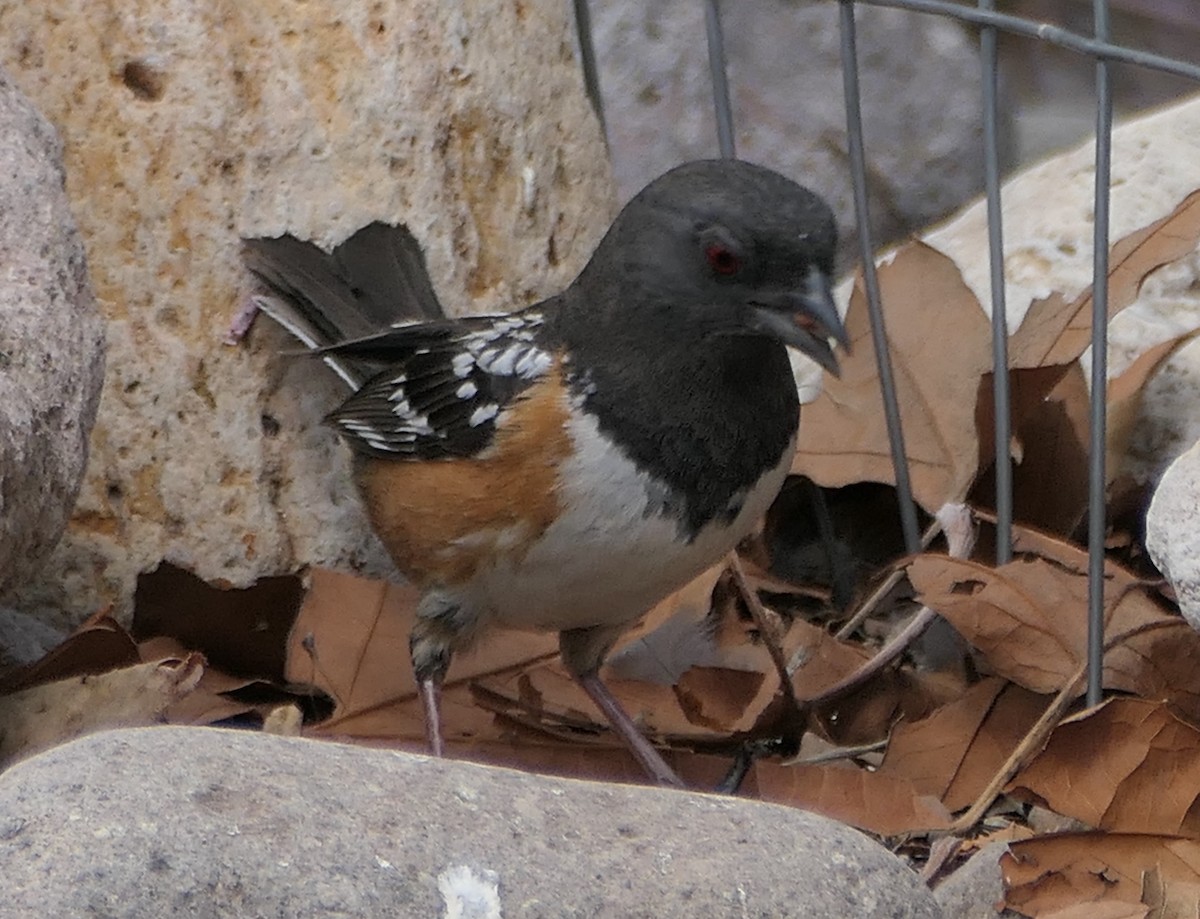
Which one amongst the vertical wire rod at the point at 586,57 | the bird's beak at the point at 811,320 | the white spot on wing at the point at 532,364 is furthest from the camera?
the vertical wire rod at the point at 586,57

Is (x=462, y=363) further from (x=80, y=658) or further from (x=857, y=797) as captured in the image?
(x=857, y=797)

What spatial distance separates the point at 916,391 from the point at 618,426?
2.41 feet

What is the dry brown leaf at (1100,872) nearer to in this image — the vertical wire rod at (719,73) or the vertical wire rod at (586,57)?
the vertical wire rod at (719,73)

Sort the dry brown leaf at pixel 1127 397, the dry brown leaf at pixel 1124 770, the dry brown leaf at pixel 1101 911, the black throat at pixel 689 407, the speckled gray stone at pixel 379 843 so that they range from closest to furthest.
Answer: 1. the speckled gray stone at pixel 379 843
2. the dry brown leaf at pixel 1101 911
3. the dry brown leaf at pixel 1124 770
4. the black throat at pixel 689 407
5. the dry brown leaf at pixel 1127 397

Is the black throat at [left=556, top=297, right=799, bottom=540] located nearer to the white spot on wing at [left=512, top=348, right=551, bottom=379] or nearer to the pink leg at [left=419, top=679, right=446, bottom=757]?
the white spot on wing at [left=512, top=348, right=551, bottom=379]

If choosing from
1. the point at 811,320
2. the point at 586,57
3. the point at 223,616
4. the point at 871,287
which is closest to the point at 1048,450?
the point at 871,287

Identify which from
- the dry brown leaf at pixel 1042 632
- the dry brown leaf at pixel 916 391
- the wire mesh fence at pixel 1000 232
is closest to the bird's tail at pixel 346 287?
the wire mesh fence at pixel 1000 232

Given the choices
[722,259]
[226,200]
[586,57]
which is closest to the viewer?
[722,259]

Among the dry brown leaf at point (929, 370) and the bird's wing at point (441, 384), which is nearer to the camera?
the bird's wing at point (441, 384)

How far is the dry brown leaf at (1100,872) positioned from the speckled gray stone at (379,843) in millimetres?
495

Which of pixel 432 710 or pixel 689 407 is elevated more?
pixel 689 407

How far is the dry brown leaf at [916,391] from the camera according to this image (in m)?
2.91

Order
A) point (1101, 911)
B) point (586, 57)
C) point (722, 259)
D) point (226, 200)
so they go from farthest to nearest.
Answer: point (586, 57), point (226, 200), point (722, 259), point (1101, 911)

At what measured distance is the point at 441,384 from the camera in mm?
2688
